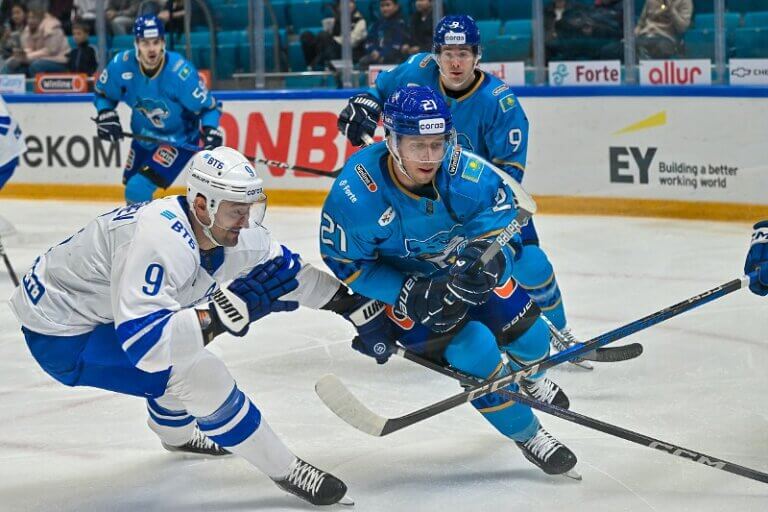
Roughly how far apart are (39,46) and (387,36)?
8.58 ft

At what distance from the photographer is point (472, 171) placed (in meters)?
3.09

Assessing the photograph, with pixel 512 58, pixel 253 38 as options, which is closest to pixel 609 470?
pixel 512 58

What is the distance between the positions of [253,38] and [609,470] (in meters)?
5.29

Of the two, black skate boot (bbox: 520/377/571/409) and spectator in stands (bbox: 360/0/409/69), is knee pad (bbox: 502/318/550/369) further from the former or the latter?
spectator in stands (bbox: 360/0/409/69)

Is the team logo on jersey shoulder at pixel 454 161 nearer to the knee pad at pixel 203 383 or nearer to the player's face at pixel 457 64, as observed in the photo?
the knee pad at pixel 203 383

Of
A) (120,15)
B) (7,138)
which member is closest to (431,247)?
(7,138)

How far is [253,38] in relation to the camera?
782cm

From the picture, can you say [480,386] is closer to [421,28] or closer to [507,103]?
[507,103]

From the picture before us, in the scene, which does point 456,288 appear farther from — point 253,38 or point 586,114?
point 253,38

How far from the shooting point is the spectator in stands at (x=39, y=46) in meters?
8.41

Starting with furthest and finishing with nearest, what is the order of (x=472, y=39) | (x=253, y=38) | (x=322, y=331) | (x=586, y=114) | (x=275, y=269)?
(x=253, y=38) → (x=586, y=114) → (x=322, y=331) → (x=472, y=39) → (x=275, y=269)

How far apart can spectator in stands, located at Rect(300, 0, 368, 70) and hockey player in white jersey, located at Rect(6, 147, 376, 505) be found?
184 inches

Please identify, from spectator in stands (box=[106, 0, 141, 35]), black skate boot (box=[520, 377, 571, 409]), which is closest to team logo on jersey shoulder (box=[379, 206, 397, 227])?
black skate boot (box=[520, 377, 571, 409])

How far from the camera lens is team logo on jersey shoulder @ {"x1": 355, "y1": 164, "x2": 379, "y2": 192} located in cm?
302
